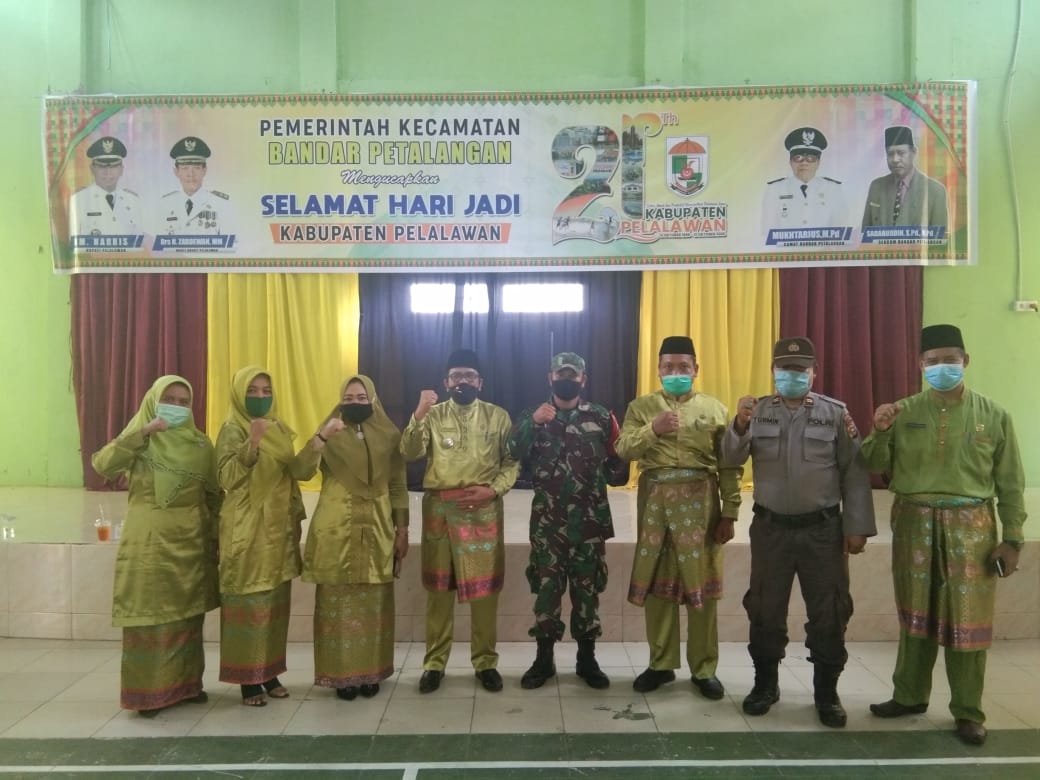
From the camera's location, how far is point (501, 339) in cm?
570

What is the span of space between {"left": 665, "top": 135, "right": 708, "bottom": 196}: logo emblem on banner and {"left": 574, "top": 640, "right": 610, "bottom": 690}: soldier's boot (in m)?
3.22

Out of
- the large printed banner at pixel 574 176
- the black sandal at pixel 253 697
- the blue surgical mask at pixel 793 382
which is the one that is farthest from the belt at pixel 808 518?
the large printed banner at pixel 574 176

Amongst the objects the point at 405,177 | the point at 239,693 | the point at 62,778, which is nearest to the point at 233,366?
the point at 405,177

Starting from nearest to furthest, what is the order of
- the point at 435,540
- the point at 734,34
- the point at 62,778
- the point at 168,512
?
the point at 62,778 < the point at 168,512 < the point at 435,540 < the point at 734,34

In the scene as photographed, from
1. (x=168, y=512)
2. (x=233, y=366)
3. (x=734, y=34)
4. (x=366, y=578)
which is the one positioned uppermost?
(x=734, y=34)

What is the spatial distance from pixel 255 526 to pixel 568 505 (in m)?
1.21

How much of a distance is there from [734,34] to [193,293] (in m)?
4.66

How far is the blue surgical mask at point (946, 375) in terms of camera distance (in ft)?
8.21

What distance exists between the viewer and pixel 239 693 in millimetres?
2906

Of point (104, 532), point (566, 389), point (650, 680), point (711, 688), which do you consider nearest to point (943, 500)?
point (711, 688)

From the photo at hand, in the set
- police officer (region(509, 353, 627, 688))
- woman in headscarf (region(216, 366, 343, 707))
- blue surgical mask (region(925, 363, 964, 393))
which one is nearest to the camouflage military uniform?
police officer (region(509, 353, 627, 688))

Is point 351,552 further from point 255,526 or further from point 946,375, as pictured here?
point 946,375

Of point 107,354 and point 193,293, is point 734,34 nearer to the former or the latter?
point 193,293

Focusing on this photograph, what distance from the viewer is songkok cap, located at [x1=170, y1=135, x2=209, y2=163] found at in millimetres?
4918
